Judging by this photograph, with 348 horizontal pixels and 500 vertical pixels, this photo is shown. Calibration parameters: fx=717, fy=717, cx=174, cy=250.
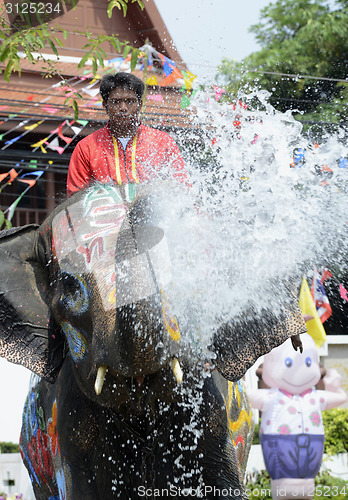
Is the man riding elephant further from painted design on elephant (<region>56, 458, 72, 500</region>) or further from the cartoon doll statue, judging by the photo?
the cartoon doll statue

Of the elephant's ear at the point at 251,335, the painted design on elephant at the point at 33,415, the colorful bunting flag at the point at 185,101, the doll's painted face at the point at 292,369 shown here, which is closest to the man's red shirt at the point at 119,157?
the elephant's ear at the point at 251,335

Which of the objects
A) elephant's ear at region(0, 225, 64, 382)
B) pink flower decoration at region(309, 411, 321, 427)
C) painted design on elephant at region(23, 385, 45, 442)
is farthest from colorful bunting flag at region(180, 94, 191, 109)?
elephant's ear at region(0, 225, 64, 382)

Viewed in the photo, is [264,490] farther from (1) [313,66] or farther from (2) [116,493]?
(1) [313,66]

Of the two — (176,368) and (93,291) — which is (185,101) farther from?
(176,368)

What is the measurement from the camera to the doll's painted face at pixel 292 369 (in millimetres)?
5523

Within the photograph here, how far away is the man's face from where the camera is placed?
2854 mm

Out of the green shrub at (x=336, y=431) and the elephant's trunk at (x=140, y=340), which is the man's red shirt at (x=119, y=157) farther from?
the green shrub at (x=336, y=431)

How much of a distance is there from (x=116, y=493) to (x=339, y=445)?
506 cm

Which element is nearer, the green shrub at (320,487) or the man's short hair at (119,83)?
the man's short hair at (119,83)

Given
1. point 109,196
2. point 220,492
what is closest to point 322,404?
point 220,492

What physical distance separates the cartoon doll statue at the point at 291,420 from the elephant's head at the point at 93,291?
3.13 meters

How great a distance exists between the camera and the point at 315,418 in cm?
542

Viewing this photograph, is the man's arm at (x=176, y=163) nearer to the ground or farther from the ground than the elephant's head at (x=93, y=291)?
farther from the ground

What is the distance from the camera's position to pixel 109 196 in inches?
93.6
